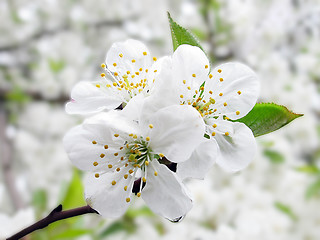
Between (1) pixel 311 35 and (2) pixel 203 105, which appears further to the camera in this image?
(1) pixel 311 35

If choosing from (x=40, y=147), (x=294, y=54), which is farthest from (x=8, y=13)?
(x=294, y=54)

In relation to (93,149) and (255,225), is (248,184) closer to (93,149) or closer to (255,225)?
(255,225)

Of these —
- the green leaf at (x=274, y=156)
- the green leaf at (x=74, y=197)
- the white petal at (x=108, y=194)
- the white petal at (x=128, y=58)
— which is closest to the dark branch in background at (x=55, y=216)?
the white petal at (x=108, y=194)

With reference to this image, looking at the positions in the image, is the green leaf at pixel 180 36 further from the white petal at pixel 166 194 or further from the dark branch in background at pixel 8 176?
the dark branch in background at pixel 8 176

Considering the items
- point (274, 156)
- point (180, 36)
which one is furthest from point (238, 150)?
point (274, 156)

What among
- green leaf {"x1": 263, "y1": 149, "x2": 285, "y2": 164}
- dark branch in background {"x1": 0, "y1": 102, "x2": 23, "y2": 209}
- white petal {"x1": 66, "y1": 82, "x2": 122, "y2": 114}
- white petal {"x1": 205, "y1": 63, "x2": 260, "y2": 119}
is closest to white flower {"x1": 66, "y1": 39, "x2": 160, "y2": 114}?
white petal {"x1": 66, "y1": 82, "x2": 122, "y2": 114}
